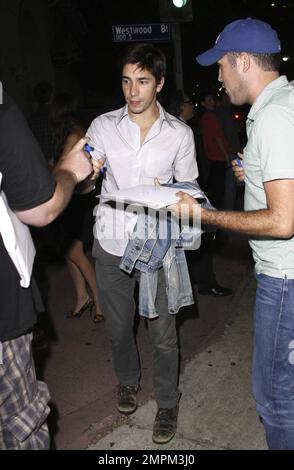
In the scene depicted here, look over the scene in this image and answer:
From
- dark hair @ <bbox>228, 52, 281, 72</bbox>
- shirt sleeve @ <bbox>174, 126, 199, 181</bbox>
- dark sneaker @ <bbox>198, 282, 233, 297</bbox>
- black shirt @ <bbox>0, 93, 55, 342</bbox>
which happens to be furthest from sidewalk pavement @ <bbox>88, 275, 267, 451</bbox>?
dark hair @ <bbox>228, 52, 281, 72</bbox>

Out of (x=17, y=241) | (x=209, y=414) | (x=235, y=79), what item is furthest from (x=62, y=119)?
(x=209, y=414)

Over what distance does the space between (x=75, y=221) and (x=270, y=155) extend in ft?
8.58

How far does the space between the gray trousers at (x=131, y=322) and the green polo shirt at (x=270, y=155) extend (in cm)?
85

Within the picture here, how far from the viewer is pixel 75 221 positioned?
410 cm

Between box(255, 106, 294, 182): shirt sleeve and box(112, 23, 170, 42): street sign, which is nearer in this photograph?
box(255, 106, 294, 182): shirt sleeve

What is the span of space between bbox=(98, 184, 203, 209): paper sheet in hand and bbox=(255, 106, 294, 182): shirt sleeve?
1.47 feet

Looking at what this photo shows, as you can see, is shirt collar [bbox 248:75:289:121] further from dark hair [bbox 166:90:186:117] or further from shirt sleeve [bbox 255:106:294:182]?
dark hair [bbox 166:90:186:117]

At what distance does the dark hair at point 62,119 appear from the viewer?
3.93 meters

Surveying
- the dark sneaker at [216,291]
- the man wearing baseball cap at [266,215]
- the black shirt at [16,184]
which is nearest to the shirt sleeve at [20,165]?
the black shirt at [16,184]

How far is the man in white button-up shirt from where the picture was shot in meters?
2.71

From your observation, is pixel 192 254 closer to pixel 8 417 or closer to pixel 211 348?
pixel 211 348

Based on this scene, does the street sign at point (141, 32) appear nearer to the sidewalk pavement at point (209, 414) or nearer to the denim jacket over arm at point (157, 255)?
the denim jacket over arm at point (157, 255)

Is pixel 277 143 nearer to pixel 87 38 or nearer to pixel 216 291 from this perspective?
pixel 216 291
